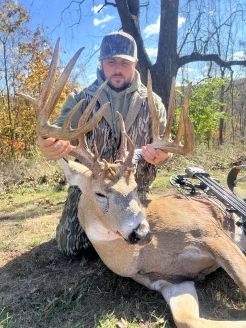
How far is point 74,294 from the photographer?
288 centimetres

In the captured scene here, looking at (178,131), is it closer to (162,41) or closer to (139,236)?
(139,236)

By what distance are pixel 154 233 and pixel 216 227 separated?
0.54m

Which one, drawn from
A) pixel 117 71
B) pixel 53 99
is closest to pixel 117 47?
pixel 117 71

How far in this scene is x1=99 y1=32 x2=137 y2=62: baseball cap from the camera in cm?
365

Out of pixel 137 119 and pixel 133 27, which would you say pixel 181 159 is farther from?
pixel 137 119

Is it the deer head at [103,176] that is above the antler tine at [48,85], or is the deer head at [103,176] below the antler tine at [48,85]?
below

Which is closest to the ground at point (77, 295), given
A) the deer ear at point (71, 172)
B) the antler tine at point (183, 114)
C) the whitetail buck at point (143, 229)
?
the whitetail buck at point (143, 229)

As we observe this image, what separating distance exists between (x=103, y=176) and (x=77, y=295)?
104 cm

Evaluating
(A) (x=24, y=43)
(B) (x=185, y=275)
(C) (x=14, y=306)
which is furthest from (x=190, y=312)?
(A) (x=24, y=43)

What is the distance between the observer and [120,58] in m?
3.68

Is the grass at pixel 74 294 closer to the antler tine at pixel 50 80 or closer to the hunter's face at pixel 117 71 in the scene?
the antler tine at pixel 50 80

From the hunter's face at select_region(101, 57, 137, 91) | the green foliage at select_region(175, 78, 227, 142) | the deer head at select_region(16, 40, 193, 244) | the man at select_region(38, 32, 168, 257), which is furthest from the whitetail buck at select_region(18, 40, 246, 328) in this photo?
the green foliage at select_region(175, 78, 227, 142)

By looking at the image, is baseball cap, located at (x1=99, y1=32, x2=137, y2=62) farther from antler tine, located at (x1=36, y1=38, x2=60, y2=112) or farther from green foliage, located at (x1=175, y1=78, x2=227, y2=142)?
green foliage, located at (x1=175, y1=78, x2=227, y2=142)

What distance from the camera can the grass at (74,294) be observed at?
2.49 meters
